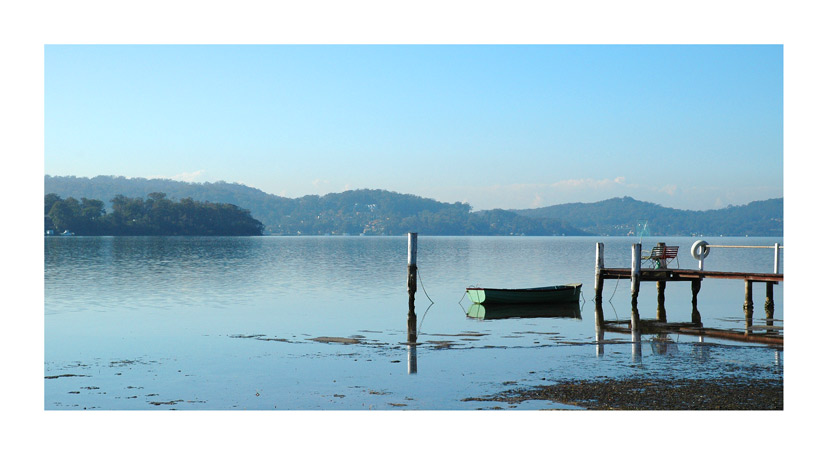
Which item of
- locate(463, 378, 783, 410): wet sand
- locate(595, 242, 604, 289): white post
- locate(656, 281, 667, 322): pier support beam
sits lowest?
locate(656, 281, 667, 322): pier support beam

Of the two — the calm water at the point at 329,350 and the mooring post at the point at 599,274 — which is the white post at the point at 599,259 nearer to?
the mooring post at the point at 599,274

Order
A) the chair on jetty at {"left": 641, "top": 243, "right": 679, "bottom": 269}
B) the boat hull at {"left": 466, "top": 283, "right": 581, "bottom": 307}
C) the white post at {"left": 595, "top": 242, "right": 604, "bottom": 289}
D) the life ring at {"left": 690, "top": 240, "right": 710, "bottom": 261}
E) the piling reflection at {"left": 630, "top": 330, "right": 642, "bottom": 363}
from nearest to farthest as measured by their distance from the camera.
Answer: the piling reflection at {"left": 630, "top": 330, "right": 642, "bottom": 363}, the boat hull at {"left": 466, "top": 283, "right": 581, "bottom": 307}, the white post at {"left": 595, "top": 242, "right": 604, "bottom": 289}, the chair on jetty at {"left": 641, "top": 243, "right": 679, "bottom": 269}, the life ring at {"left": 690, "top": 240, "right": 710, "bottom": 261}

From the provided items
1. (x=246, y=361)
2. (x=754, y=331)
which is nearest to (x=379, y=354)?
(x=246, y=361)

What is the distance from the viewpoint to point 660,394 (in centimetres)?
1455

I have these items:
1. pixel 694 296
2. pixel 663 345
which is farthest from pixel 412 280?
pixel 663 345

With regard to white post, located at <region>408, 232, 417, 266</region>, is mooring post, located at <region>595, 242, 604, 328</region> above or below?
below

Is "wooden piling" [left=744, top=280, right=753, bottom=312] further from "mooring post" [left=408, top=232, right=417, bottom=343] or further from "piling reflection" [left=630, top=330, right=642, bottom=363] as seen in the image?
"mooring post" [left=408, top=232, right=417, bottom=343]

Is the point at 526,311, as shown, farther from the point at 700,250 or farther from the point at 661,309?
the point at 700,250

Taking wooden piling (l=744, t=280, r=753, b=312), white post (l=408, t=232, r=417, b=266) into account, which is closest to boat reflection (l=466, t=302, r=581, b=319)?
white post (l=408, t=232, r=417, b=266)

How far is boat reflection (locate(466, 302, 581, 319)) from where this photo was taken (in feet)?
104

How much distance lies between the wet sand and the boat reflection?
51.0ft

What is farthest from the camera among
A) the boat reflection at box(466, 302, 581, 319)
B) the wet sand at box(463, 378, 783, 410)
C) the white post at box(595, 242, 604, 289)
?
the white post at box(595, 242, 604, 289)
